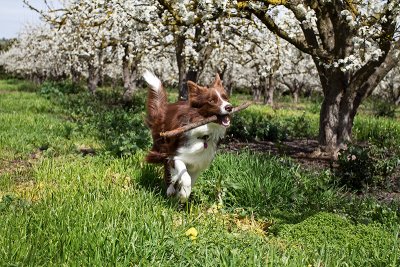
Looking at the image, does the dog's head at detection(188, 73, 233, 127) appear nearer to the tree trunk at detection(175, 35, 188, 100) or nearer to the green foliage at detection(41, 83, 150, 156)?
the green foliage at detection(41, 83, 150, 156)

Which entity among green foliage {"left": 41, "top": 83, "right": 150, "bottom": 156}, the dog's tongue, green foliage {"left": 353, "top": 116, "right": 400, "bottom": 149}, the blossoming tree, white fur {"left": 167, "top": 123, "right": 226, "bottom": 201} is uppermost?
the blossoming tree

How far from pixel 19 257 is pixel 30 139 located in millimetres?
5763

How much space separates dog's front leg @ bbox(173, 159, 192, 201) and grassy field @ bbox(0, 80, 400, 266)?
0.13 meters

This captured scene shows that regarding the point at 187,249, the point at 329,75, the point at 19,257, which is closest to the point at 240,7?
the point at 329,75

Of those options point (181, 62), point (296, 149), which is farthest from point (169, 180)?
point (181, 62)

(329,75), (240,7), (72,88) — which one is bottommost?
(72,88)

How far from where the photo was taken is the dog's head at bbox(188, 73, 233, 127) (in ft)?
14.5

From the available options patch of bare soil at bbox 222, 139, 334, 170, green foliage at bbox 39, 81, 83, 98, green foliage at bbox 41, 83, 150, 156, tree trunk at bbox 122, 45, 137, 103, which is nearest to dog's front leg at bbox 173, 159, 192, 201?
green foliage at bbox 41, 83, 150, 156

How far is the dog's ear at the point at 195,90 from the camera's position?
15.1ft

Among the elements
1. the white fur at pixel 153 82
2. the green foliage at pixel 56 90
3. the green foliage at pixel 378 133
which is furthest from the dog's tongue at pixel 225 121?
the green foliage at pixel 56 90

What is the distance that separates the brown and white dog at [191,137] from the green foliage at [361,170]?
251cm

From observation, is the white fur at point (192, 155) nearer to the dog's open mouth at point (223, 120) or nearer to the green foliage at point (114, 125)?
the dog's open mouth at point (223, 120)

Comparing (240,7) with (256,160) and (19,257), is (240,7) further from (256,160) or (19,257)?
(19,257)

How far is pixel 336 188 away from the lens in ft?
20.5
